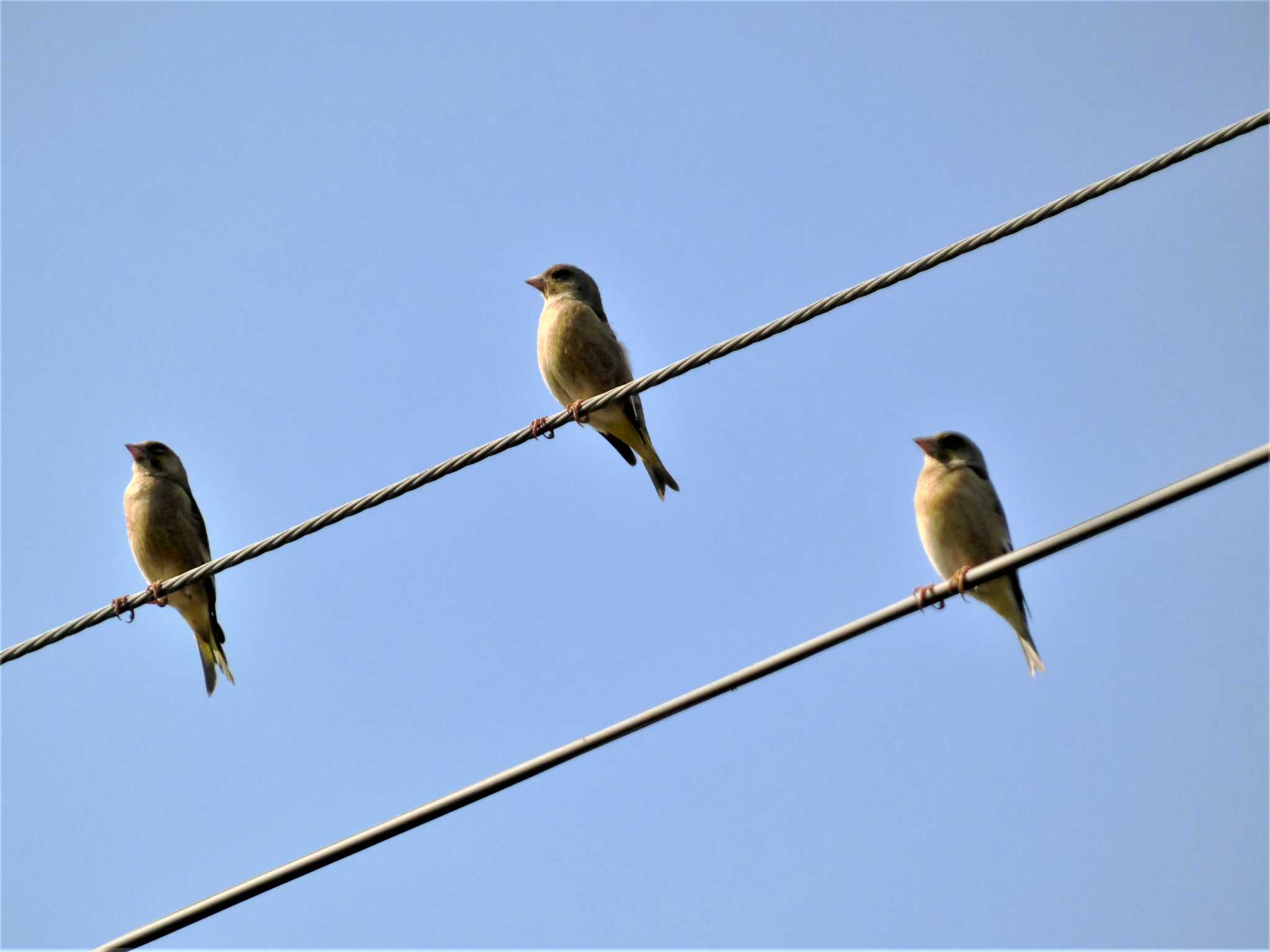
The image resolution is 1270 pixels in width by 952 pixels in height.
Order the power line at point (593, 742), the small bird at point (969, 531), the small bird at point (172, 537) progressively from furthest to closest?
1. the small bird at point (172, 537)
2. the small bird at point (969, 531)
3. the power line at point (593, 742)

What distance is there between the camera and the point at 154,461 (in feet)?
34.7

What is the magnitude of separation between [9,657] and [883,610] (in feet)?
11.9

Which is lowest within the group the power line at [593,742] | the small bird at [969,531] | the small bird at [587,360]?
the power line at [593,742]

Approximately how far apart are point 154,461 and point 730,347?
5592mm

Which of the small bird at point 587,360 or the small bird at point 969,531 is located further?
the small bird at point 587,360

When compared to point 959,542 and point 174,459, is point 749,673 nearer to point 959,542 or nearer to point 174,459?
point 959,542

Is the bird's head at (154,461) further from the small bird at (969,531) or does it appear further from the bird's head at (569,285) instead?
the small bird at (969,531)

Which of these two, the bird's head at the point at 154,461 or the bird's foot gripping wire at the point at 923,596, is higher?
the bird's head at the point at 154,461

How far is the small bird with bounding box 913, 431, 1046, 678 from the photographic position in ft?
27.1

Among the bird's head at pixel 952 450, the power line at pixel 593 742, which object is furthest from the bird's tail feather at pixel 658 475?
the power line at pixel 593 742

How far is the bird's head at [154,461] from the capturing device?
34.6ft

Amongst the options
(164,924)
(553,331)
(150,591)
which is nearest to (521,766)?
(164,924)

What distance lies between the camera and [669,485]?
10938mm

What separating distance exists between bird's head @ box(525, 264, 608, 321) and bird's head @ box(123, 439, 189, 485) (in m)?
2.70
